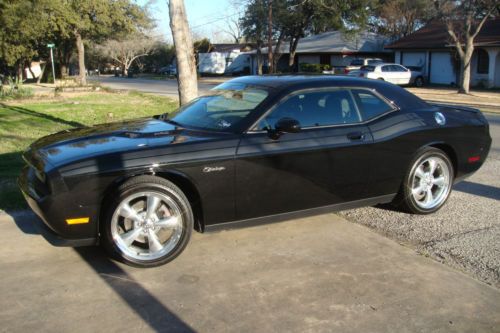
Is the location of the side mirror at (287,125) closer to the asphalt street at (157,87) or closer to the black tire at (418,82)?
the asphalt street at (157,87)

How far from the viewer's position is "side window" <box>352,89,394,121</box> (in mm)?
5141

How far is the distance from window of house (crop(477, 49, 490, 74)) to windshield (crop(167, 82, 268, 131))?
1233 inches

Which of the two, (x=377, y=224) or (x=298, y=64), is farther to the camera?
(x=298, y=64)

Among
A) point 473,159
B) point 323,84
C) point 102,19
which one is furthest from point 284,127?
point 102,19

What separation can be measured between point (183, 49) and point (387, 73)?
79.3 feet

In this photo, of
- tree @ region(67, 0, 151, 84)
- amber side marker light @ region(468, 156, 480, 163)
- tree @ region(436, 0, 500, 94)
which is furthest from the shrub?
tree @ region(436, 0, 500, 94)

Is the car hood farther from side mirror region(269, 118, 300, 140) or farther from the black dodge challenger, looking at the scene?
side mirror region(269, 118, 300, 140)

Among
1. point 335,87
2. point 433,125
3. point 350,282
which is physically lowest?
point 350,282

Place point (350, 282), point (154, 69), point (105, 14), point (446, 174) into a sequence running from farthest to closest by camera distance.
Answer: point (154, 69), point (105, 14), point (446, 174), point (350, 282)

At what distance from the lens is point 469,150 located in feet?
18.8

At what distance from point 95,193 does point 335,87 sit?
2.55m

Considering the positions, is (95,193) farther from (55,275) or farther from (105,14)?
(105,14)

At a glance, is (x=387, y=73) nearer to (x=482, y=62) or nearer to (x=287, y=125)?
(x=482, y=62)

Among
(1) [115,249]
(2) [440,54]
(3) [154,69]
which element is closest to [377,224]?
(1) [115,249]
